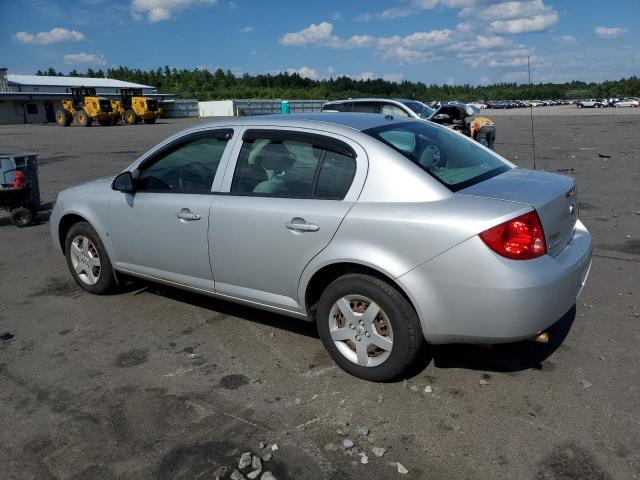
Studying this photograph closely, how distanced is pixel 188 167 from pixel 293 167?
42.8 inches

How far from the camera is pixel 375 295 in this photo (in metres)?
3.32

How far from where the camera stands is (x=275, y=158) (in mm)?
3928

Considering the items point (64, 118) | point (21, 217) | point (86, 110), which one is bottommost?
point (21, 217)

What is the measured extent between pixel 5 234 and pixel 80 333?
465 centimetres

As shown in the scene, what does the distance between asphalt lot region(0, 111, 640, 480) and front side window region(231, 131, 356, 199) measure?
1.22 metres

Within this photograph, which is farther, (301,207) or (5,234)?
(5,234)

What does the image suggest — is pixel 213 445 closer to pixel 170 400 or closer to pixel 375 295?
pixel 170 400

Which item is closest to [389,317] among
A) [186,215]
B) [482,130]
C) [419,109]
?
[186,215]

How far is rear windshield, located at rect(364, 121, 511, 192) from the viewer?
11.6 ft

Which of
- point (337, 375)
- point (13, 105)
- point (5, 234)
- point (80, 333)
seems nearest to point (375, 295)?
point (337, 375)

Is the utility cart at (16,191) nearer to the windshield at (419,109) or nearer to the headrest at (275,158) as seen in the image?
the headrest at (275,158)

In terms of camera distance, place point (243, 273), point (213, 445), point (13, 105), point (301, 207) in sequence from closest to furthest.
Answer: point (213, 445), point (301, 207), point (243, 273), point (13, 105)

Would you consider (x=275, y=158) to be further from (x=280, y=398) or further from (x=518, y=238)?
(x=518, y=238)

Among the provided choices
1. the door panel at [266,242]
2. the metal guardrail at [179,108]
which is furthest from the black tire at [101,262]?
the metal guardrail at [179,108]
